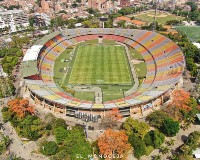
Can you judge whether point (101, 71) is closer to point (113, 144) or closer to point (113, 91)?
point (113, 91)

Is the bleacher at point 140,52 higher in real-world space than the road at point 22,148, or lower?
higher

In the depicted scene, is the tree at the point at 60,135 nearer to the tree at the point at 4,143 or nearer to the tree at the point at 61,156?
the tree at the point at 61,156

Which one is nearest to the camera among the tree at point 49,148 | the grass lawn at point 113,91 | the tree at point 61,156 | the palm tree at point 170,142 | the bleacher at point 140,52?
the tree at point 61,156

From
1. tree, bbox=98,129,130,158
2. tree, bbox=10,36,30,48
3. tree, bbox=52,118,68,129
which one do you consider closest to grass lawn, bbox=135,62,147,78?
tree, bbox=52,118,68,129

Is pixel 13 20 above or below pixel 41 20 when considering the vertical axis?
above

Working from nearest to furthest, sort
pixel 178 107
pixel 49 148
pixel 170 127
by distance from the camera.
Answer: pixel 49 148 → pixel 170 127 → pixel 178 107

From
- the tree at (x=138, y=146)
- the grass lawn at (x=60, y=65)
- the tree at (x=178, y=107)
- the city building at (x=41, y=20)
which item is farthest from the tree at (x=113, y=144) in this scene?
the city building at (x=41, y=20)

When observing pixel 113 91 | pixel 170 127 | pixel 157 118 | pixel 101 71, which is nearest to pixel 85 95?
pixel 113 91

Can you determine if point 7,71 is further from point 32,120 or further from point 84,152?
point 84,152

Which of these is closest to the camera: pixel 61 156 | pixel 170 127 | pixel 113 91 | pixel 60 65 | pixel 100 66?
pixel 61 156
